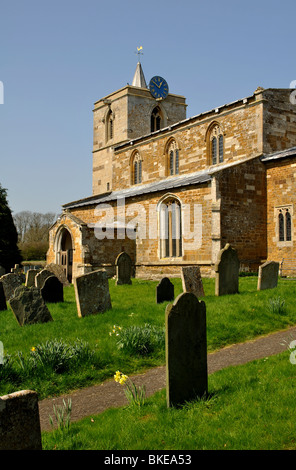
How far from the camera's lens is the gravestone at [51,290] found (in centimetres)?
1171

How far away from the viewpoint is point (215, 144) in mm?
23734

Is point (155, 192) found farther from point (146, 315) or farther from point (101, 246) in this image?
point (146, 315)

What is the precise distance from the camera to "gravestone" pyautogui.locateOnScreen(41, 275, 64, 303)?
38.4 ft

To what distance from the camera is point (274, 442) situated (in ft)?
13.0

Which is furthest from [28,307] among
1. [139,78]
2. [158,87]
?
[139,78]

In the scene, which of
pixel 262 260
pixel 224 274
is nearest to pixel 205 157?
pixel 262 260

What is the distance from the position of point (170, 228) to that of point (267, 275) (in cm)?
1005

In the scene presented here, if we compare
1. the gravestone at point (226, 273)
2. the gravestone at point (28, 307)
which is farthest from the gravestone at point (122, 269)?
the gravestone at point (28, 307)

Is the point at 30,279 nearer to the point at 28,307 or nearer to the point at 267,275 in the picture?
the point at 28,307

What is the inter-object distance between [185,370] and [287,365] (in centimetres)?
173

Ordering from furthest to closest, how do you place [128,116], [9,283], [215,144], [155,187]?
[128,116]
[155,187]
[215,144]
[9,283]

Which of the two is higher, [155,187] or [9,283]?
[155,187]

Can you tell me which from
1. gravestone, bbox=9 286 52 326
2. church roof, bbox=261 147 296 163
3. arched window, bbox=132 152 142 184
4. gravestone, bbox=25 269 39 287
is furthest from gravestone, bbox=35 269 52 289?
arched window, bbox=132 152 142 184

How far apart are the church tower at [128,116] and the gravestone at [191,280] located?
2642cm
